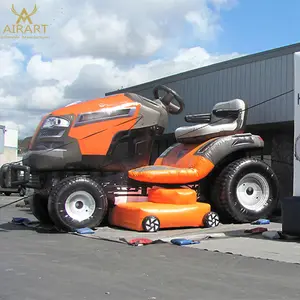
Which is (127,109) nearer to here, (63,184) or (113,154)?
(113,154)

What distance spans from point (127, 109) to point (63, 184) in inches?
98.8

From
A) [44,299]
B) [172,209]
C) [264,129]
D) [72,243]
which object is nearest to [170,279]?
[44,299]

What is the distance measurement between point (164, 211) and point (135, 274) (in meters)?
4.85

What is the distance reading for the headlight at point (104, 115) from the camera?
1227 centimetres

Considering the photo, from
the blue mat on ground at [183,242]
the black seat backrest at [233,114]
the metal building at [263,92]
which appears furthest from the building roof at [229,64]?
the blue mat on ground at [183,242]

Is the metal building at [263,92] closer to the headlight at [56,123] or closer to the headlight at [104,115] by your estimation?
the headlight at [104,115]

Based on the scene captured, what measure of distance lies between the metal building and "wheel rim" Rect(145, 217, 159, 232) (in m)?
4.52

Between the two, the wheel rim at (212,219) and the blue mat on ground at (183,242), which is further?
the wheel rim at (212,219)

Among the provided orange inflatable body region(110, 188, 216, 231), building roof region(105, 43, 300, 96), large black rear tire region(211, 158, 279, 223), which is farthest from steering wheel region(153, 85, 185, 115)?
building roof region(105, 43, 300, 96)

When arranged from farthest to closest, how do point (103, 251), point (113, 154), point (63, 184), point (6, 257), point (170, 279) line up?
point (113, 154), point (63, 184), point (103, 251), point (6, 257), point (170, 279)

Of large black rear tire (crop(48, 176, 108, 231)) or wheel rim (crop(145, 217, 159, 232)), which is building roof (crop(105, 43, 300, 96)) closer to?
wheel rim (crop(145, 217, 159, 232))

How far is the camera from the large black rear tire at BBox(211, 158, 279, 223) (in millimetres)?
12773

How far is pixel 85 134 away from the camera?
12211mm

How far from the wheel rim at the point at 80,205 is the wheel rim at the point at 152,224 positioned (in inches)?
55.1
